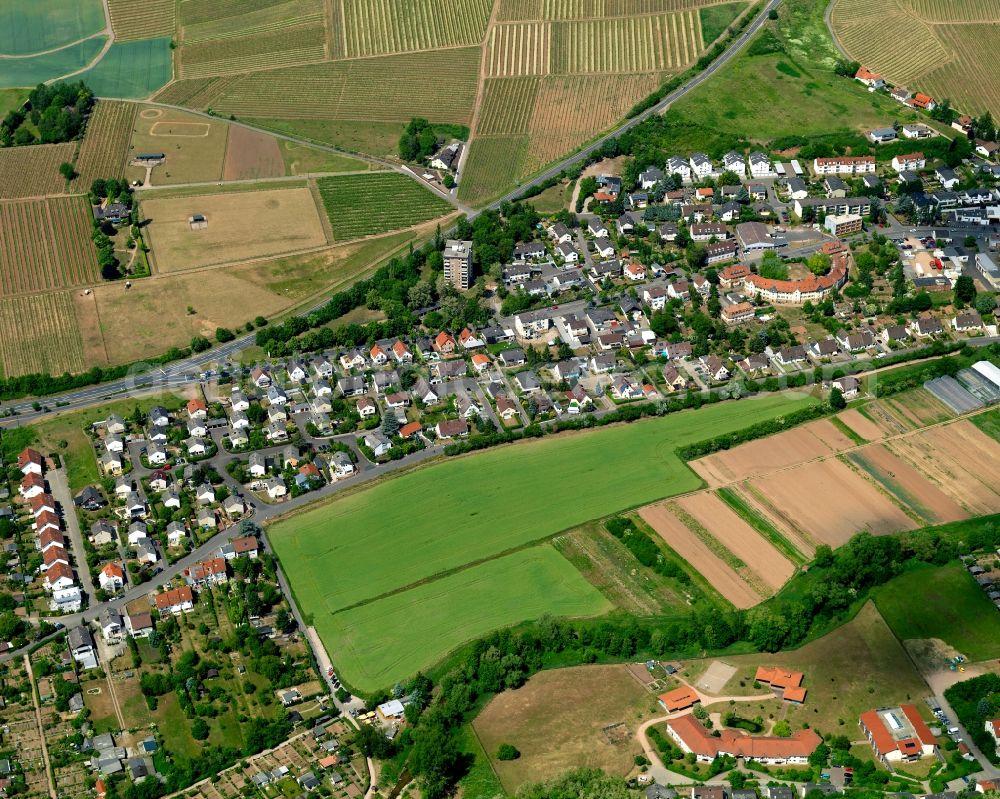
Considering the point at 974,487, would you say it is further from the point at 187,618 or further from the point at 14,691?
the point at 14,691

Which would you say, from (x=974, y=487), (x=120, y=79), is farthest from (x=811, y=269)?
(x=120, y=79)

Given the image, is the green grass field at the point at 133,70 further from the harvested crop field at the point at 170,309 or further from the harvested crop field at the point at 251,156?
the harvested crop field at the point at 170,309

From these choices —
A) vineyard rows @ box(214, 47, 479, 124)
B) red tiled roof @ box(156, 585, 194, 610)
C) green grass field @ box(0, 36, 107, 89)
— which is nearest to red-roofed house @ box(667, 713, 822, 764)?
red tiled roof @ box(156, 585, 194, 610)

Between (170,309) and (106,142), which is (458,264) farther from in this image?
(106,142)

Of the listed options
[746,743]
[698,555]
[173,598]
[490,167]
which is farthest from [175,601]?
[490,167]

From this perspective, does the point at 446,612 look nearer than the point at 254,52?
Yes

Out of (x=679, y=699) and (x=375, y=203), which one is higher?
(x=375, y=203)
